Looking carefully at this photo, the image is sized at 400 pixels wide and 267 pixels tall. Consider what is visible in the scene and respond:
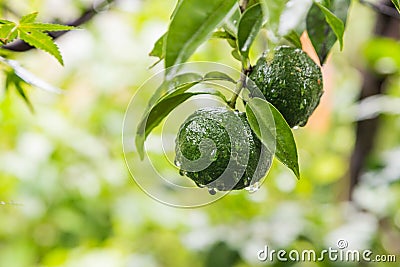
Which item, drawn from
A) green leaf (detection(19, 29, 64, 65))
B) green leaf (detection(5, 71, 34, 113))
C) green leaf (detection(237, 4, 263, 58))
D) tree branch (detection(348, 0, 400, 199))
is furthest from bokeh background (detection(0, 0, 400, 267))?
green leaf (detection(237, 4, 263, 58))

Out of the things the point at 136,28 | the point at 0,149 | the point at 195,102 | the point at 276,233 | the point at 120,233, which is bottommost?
the point at 120,233

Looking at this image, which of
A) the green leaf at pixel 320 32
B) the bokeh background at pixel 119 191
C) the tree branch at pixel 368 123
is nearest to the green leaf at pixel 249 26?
the green leaf at pixel 320 32

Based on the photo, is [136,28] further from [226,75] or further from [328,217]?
[226,75]

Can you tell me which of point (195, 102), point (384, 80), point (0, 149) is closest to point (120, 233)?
point (0, 149)

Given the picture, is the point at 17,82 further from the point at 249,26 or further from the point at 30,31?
the point at 249,26

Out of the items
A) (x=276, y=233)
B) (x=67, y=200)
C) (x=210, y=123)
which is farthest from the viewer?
(x=67, y=200)

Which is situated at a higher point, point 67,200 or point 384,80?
point 384,80

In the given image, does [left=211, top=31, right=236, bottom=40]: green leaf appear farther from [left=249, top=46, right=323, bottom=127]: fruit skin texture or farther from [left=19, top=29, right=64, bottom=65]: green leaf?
[left=19, top=29, right=64, bottom=65]: green leaf

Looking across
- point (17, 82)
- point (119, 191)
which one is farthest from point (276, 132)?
point (119, 191)
